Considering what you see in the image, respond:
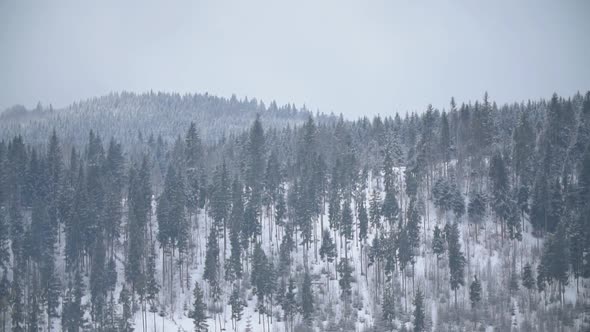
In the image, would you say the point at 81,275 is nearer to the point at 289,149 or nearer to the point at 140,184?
the point at 140,184

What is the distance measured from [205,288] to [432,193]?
4840cm

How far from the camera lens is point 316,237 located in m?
111

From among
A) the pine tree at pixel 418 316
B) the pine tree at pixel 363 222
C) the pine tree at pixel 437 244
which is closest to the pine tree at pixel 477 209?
the pine tree at pixel 437 244

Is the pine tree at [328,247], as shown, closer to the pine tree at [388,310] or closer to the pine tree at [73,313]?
the pine tree at [388,310]

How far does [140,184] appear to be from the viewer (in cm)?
10894

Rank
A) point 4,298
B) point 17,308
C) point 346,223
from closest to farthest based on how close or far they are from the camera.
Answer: point 17,308 → point 4,298 → point 346,223

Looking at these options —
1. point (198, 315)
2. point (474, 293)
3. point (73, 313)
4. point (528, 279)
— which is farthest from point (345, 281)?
point (73, 313)

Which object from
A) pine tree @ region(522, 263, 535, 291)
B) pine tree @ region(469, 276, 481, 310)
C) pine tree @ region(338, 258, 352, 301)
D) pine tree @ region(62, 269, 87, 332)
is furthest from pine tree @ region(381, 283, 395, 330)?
pine tree @ region(62, 269, 87, 332)

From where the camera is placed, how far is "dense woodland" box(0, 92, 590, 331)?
3580 inches

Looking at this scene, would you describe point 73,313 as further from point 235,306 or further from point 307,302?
point 307,302

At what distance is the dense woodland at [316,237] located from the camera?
298ft

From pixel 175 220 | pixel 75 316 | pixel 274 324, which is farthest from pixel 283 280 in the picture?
pixel 75 316

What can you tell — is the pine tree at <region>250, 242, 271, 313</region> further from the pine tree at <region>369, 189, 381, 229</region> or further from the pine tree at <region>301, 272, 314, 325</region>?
the pine tree at <region>369, 189, 381, 229</region>

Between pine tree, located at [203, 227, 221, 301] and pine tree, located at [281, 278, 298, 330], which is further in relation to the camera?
pine tree, located at [203, 227, 221, 301]
